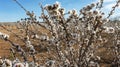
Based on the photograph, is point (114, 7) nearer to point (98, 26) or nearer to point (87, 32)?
point (87, 32)

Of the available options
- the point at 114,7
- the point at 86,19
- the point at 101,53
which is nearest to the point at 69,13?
the point at 86,19

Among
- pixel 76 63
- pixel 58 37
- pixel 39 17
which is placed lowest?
pixel 76 63

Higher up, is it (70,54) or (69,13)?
(69,13)

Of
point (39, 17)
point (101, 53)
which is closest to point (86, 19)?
point (39, 17)

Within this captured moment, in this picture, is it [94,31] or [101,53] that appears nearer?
[94,31]

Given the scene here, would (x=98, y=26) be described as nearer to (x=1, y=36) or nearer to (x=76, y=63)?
(x=76, y=63)

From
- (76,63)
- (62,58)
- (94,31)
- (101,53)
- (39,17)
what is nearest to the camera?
(94,31)

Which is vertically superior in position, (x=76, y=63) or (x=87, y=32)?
(x=87, y=32)

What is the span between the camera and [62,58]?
5.13 metres

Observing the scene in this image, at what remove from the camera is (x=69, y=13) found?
5.34 m

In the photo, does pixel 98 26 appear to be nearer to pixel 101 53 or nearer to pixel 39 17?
pixel 39 17

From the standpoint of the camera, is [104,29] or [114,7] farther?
[114,7]

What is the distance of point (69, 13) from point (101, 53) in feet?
33.6

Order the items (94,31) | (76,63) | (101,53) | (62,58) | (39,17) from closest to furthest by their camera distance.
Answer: (94,31) < (76,63) < (62,58) < (39,17) < (101,53)
